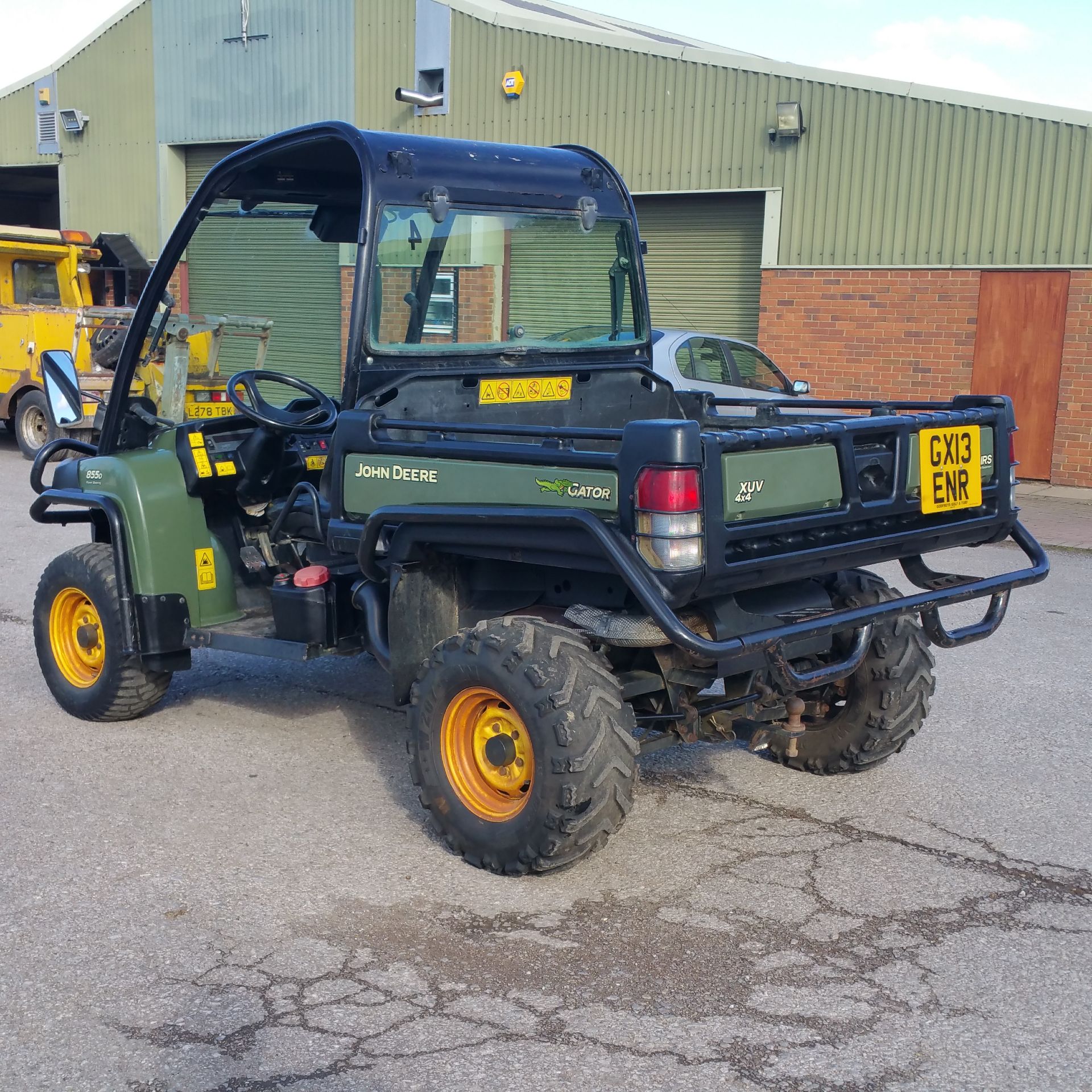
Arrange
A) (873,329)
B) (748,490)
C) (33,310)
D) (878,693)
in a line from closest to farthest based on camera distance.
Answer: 1. (748,490)
2. (878,693)
3. (873,329)
4. (33,310)

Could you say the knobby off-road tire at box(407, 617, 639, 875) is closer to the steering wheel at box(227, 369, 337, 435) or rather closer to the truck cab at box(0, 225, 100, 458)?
the steering wheel at box(227, 369, 337, 435)

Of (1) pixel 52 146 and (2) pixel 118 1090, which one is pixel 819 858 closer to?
(2) pixel 118 1090

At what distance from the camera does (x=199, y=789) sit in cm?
503

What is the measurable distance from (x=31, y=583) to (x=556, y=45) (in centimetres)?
1171

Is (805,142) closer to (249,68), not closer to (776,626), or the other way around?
(249,68)

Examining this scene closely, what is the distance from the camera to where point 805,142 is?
15.5 m

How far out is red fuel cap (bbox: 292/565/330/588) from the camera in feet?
16.5

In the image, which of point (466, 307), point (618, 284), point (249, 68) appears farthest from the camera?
point (249, 68)

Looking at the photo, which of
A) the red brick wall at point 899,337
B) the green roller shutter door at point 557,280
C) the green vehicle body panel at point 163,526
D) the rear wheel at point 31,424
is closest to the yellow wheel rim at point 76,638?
the green vehicle body panel at point 163,526

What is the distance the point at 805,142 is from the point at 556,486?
12898 mm

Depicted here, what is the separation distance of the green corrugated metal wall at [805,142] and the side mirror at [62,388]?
11.6m

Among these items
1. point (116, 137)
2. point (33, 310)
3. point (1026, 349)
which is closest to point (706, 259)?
point (1026, 349)

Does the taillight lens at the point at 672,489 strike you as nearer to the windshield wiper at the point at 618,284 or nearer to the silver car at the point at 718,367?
the windshield wiper at the point at 618,284

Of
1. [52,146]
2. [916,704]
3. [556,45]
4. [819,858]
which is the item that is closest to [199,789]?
[819,858]
